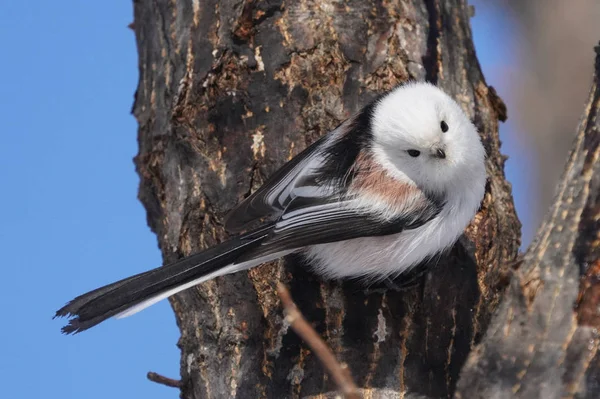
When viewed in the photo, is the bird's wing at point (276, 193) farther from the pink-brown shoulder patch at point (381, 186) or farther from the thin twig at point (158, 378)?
the thin twig at point (158, 378)

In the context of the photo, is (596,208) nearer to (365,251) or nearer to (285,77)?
(365,251)

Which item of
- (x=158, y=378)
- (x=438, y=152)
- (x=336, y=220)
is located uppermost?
(x=438, y=152)

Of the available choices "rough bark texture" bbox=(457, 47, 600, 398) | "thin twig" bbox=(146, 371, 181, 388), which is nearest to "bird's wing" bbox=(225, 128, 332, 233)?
"thin twig" bbox=(146, 371, 181, 388)

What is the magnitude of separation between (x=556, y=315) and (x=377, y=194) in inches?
30.0

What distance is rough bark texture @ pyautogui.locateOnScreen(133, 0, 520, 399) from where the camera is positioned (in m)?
1.95

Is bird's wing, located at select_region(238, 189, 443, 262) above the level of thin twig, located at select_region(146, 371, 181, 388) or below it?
above

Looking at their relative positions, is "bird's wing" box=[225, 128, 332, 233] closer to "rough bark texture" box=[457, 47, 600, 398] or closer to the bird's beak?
the bird's beak

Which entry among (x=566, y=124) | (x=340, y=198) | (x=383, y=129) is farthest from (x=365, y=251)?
(x=566, y=124)

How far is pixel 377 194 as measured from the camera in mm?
2084

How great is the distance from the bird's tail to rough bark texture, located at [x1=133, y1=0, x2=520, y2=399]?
0.19m

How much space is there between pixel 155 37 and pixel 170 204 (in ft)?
2.13

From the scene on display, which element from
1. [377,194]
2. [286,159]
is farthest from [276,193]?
[377,194]

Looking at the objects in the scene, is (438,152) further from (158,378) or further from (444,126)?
(158,378)

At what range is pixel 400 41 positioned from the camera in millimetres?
2420
